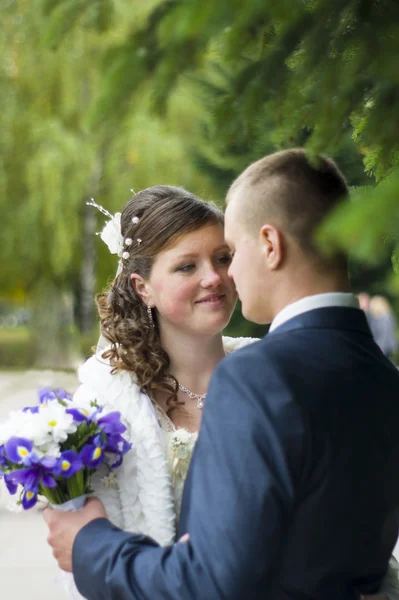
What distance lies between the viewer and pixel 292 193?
1.79m

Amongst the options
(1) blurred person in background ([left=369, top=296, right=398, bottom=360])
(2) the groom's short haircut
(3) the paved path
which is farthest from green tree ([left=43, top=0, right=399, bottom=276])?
(1) blurred person in background ([left=369, top=296, right=398, bottom=360])

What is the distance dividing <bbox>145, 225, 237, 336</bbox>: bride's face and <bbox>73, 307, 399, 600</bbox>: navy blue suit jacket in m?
0.88

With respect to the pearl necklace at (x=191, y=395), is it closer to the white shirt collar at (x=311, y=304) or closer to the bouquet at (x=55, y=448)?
the bouquet at (x=55, y=448)

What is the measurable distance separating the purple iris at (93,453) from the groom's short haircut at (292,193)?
74 centimetres

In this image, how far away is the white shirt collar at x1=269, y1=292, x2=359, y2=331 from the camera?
181 centimetres

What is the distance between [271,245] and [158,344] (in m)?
1.18

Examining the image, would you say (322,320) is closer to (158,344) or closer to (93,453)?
(93,453)

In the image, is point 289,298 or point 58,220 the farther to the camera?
point 58,220

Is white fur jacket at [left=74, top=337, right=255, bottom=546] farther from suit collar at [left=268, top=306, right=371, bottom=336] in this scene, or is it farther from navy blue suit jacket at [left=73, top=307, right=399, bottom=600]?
suit collar at [left=268, top=306, right=371, bottom=336]

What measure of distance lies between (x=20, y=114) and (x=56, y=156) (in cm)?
148

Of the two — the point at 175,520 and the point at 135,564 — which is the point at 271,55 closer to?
the point at 135,564

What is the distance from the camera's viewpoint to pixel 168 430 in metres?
2.71

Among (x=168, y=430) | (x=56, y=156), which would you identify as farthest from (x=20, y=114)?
(x=168, y=430)

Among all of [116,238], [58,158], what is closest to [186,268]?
[116,238]
